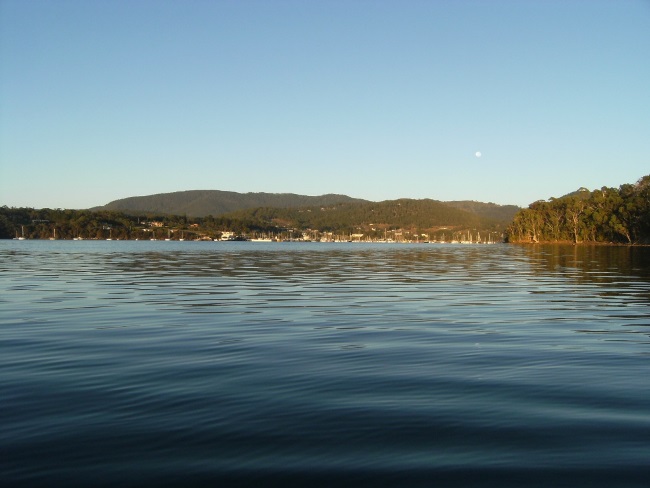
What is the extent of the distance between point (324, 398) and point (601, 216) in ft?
522

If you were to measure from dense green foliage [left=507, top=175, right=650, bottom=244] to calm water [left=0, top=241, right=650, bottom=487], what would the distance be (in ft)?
443

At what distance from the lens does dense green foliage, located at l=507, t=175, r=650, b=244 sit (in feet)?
467

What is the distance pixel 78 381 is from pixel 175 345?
3.91m

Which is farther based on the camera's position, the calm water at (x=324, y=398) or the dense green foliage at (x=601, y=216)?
the dense green foliage at (x=601, y=216)

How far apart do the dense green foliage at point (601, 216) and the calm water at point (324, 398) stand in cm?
13504

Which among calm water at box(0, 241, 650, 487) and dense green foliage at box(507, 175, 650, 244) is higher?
dense green foliage at box(507, 175, 650, 244)

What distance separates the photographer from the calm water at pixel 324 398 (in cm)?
688

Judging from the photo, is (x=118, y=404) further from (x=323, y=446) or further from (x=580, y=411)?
(x=580, y=411)

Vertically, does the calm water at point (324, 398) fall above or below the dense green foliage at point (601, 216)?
below

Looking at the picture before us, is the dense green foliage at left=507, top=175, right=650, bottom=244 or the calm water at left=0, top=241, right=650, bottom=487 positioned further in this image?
the dense green foliage at left=507, top=175, right=650, bottom=244

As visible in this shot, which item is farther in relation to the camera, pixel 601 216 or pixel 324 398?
pixel 601 216

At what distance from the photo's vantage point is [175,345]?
14828 millimetres

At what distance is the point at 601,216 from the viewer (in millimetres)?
153875

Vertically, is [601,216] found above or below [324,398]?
above
